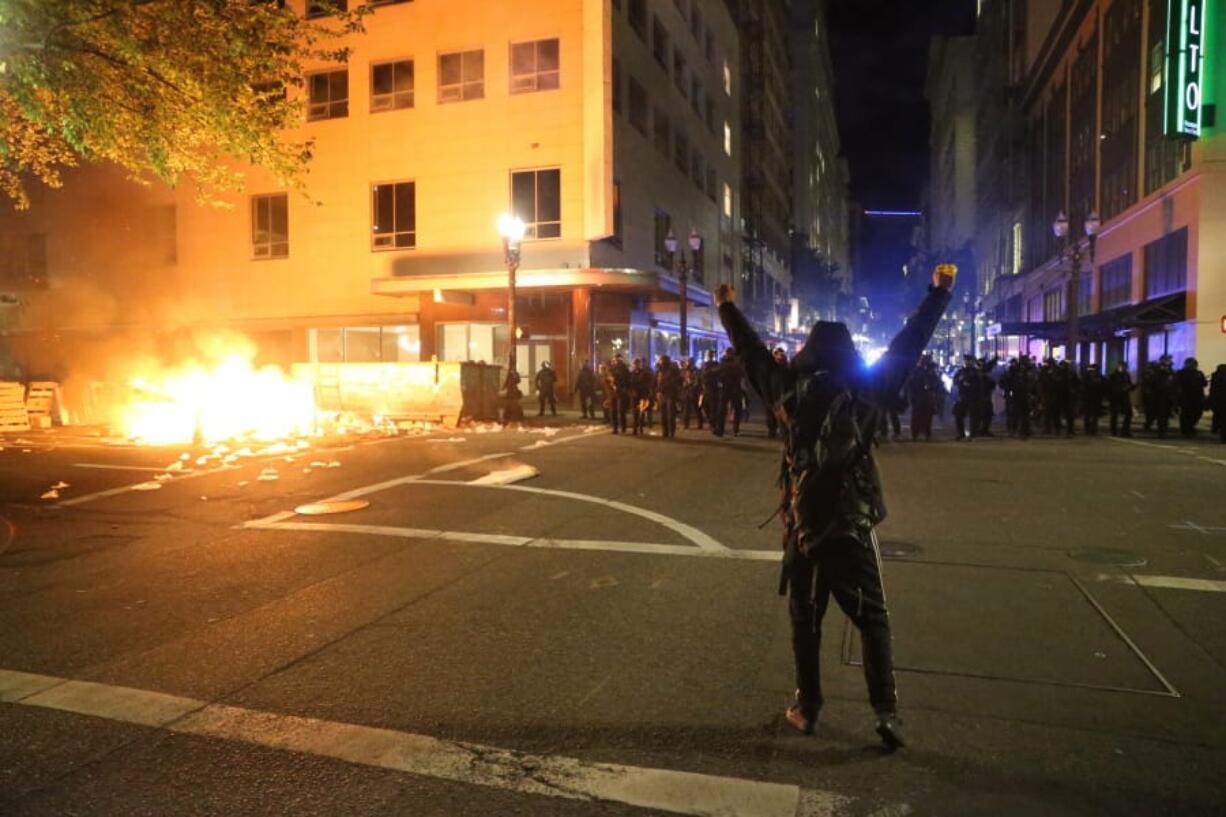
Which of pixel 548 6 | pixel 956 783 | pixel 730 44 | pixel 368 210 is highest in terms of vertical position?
pixel 730 44

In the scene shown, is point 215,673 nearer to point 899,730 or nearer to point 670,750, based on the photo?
point 670,750

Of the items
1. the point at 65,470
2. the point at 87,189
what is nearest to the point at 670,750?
the point at 65,470

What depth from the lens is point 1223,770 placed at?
3.56 metres

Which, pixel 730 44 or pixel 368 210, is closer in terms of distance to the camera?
pixel 368 210

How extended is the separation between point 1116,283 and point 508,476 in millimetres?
29358

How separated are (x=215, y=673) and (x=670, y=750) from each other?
265cm

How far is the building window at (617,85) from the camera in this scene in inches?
1164

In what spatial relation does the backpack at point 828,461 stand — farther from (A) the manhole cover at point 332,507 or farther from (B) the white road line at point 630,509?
(A) the manhole cover at point 332,507

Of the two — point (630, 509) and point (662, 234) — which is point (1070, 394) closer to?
point (630, 509)

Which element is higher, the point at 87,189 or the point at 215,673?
the point at 87,189

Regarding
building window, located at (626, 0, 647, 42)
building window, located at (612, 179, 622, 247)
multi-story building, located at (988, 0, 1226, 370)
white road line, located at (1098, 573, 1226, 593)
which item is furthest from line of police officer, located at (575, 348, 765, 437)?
building window, located at (626, 0, 647, 42)

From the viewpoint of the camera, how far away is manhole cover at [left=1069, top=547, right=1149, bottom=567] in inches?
280

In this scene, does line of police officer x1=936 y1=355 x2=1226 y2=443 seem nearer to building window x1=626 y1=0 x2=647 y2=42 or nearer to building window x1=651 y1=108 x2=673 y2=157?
building window x1=651 y1=108 x2=673 y2=157

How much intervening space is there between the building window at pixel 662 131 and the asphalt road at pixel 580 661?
27.1 meters
